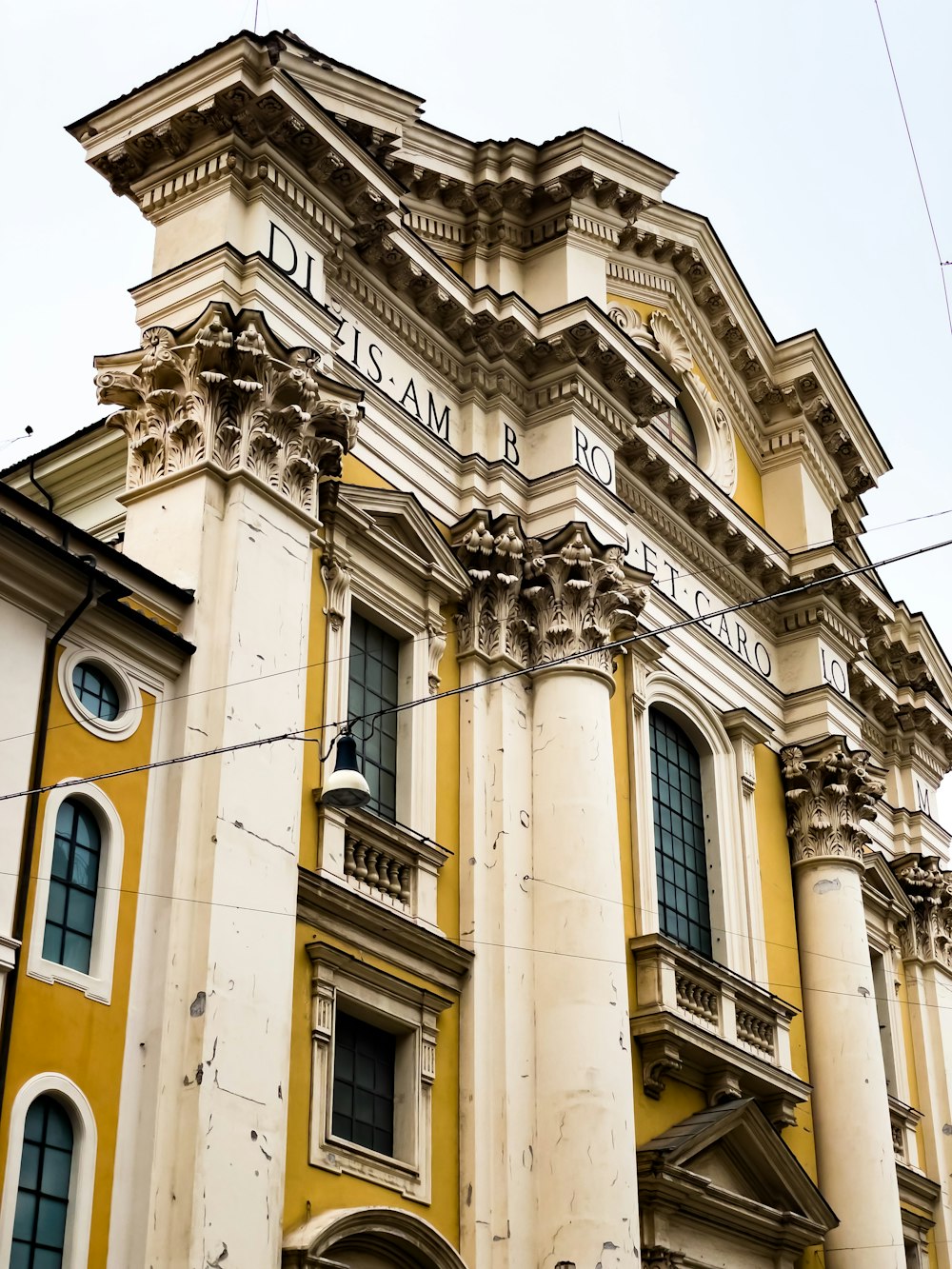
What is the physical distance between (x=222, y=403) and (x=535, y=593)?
4.66 metres

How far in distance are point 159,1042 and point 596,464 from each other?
963cm

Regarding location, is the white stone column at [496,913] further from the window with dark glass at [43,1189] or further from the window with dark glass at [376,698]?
the window with dark glass at [43,1189]

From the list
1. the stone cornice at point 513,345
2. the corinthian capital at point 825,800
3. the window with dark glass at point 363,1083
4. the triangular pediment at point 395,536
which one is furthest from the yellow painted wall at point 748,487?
the window with dark glass at point 363,1083

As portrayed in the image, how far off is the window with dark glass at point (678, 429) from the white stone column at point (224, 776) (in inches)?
313

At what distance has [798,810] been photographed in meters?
23.4

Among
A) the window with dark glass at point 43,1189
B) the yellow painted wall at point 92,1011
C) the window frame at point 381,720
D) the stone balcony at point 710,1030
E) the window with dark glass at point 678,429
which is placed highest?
the window with dark glass at point 678,429

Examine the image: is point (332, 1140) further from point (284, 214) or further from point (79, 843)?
point (284, 214)

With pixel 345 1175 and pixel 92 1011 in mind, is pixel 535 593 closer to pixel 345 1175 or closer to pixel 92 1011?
pixel 345 1175

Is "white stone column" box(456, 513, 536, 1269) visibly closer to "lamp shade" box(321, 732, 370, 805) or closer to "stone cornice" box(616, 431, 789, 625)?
"stone cornice" box(616, 431, 789, 625)

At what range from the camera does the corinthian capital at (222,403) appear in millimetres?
15359

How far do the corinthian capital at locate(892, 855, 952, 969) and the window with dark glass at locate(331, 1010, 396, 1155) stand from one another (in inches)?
505

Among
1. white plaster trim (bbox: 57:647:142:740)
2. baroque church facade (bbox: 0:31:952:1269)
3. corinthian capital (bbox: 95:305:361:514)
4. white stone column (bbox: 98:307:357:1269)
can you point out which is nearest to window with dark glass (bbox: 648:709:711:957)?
baroque church facade (bbox: 0:31:952:1269)

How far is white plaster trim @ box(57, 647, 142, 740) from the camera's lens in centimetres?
1334

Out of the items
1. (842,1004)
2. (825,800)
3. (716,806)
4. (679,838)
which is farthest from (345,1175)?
(825,800)
